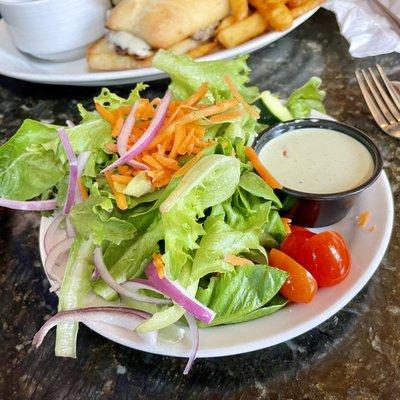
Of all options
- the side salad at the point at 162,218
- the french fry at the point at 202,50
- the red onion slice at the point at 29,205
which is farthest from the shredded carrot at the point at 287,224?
the french fry at the point at 202,50

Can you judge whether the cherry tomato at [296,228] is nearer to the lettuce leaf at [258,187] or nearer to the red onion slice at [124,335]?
the lettuce leaf at [258,187]

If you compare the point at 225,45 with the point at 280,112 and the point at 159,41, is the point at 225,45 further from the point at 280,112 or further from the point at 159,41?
the point at 280,112

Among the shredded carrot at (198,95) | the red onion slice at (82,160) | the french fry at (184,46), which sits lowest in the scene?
the french fry at (184,46)

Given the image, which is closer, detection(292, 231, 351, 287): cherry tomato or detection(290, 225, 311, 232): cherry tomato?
detection(292, 231, 351, 287): cherry tomato

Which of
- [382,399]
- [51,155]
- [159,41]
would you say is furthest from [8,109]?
[382,399]

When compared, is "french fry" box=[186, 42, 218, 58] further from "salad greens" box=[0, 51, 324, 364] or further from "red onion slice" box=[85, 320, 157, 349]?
"red onion slice" box=[85, 320, 157, 349]

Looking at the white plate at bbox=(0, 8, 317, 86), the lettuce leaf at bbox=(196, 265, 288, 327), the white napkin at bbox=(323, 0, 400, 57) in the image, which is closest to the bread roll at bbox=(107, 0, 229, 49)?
the white plate at bbox=(0, 8, 317, 86)
